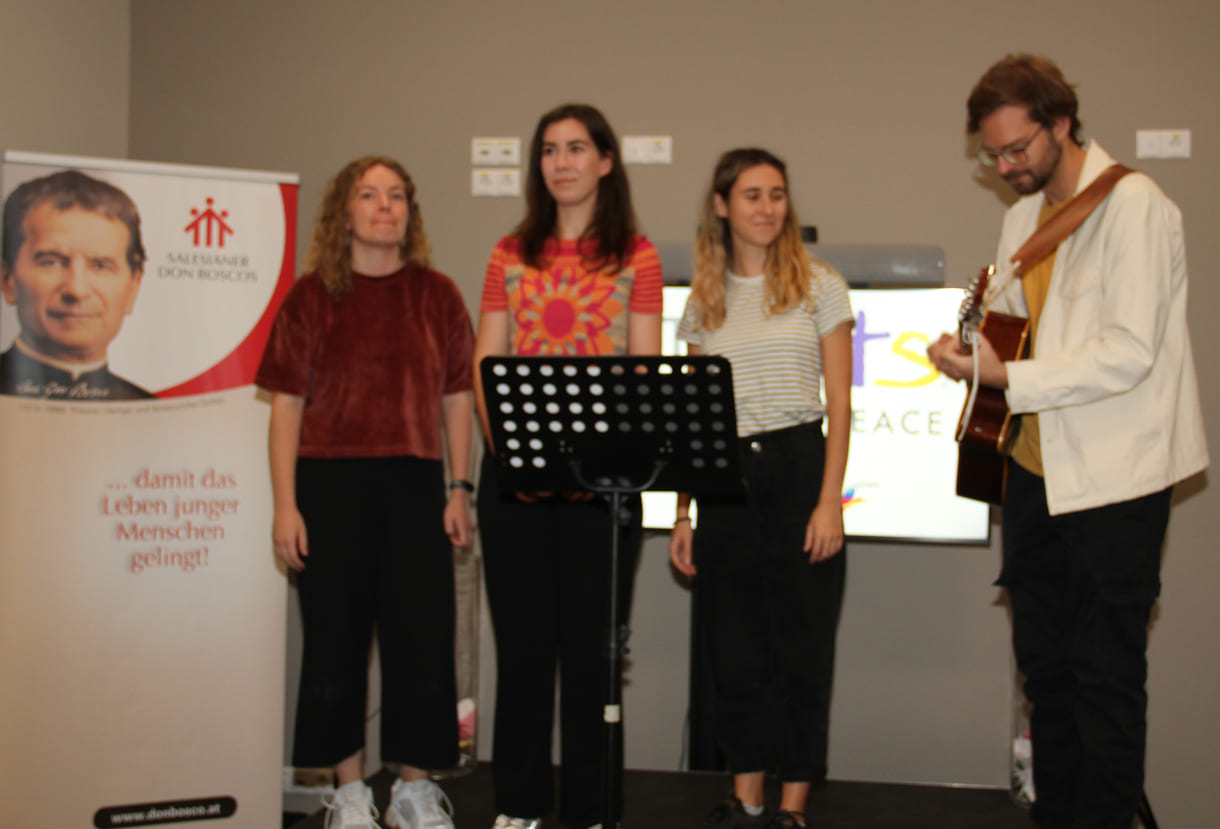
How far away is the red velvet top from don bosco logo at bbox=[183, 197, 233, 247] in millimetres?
541

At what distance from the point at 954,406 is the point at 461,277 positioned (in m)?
1.77

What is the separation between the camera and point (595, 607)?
7.09ft

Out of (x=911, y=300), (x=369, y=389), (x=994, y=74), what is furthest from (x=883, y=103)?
(x=369, y=389)

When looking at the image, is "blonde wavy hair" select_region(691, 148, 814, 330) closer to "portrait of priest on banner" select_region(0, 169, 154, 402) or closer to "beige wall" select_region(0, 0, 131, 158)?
"portrait of priest on banner" select_region(0, 169, 154, 402)

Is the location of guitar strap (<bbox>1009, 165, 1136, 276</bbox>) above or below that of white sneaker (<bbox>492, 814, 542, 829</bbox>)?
above

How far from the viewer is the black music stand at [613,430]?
1824 mm

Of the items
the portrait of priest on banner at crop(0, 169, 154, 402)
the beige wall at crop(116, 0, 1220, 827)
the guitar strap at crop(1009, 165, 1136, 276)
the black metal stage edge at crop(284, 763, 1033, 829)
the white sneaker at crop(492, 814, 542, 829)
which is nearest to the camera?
the guitar strap at crop(1009, 165, 1136, 276)

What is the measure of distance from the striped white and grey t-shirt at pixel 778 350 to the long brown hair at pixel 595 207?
325 millimetres

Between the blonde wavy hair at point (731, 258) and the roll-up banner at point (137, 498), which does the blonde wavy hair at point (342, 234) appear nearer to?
the roll-up banner at point (137, 498)

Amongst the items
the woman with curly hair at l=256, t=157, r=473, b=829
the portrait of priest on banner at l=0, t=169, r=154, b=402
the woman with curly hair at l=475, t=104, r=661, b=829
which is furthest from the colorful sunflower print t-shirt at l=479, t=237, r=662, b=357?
the portrait of priest on banner at l=0, t=169, r=154, b=402

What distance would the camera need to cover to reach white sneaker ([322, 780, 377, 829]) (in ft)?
7.62

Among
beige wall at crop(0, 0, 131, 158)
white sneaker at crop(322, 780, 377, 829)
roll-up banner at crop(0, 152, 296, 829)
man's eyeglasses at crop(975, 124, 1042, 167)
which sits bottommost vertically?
white sneaker at crop(322, 780, 377, 829)

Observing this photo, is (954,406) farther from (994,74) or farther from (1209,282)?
(994,74)

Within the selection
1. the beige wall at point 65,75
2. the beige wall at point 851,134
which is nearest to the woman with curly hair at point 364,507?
the beige wall at point 851,134
